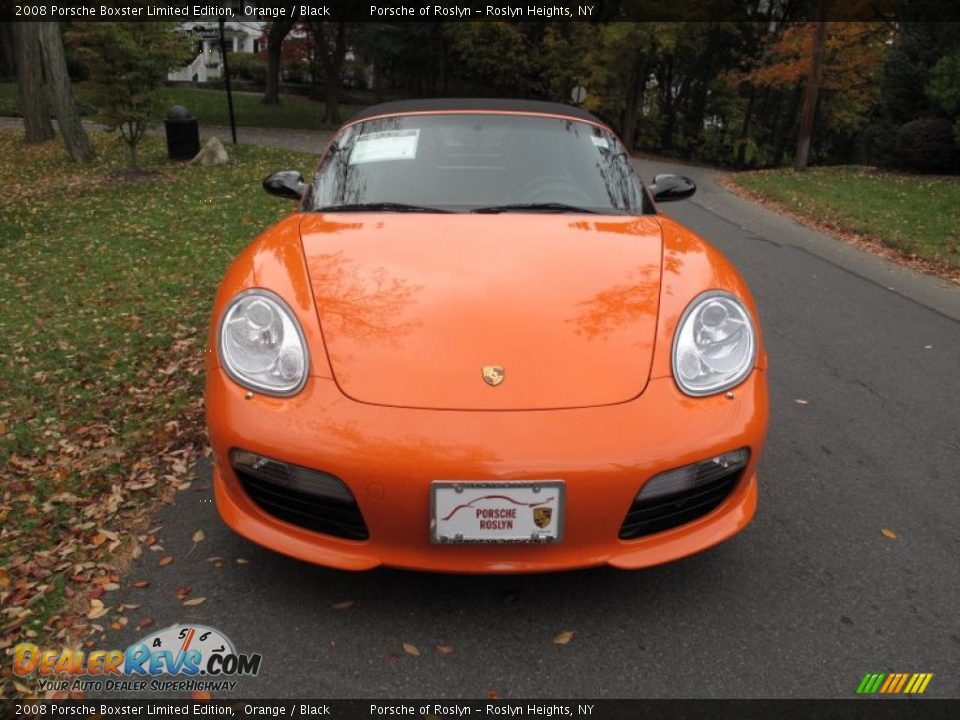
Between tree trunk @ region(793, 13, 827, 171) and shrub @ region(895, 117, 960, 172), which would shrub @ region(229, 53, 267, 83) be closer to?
tree trunk @ region(793, 13, 827, 171)

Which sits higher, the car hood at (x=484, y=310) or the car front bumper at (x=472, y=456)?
the car hood at (x=484, y=310)

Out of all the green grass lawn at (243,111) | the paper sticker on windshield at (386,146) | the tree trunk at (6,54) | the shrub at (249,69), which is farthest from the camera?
the shrub at (249,69)

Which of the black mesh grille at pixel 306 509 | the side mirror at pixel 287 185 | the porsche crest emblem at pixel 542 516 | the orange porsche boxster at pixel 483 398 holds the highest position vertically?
the side mirror at pixel 287 185

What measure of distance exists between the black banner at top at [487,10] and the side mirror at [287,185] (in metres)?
9.33

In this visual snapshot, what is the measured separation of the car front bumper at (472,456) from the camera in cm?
188

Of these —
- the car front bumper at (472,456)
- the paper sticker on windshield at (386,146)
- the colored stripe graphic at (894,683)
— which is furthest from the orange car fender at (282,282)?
the colored stripe graphic at (894,683)

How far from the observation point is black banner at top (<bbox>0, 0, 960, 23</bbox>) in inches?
457

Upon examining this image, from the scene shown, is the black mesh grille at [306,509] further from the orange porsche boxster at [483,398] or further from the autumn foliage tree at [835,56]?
the autumn foliage tree at [835,56]

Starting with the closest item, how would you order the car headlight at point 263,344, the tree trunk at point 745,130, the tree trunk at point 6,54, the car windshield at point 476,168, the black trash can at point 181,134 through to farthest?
the car headlight at point 263,344 → the car windshield at point 476,168 → the black trash can at point 181,134 → the tree trunk at point 745,130 → the tree trunk at point 6,54

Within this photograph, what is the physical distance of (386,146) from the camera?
3.23m

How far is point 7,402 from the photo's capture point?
3.77m

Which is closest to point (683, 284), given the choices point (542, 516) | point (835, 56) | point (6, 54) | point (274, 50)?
point (542, 516)
